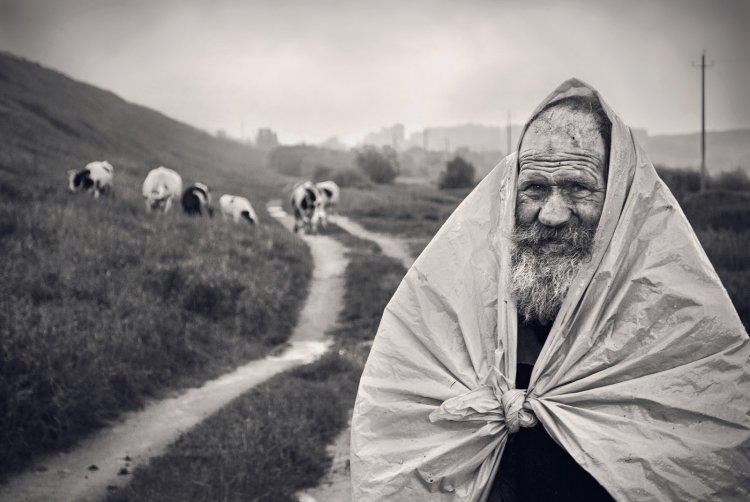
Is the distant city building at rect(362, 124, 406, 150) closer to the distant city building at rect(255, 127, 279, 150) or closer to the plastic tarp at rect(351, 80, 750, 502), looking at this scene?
the distant city building at rect(255, 127, 279, 150)

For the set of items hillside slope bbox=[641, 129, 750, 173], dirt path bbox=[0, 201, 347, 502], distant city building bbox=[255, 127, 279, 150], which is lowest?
dirt path bbox=[0, 201, 347, 502]

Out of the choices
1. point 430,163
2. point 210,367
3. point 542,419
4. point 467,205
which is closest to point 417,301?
point 467,205

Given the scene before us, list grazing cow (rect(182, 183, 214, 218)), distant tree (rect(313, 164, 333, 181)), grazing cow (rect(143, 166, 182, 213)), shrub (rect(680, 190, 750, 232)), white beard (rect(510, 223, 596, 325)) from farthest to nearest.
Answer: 1. distant tree (rect(313, 164, 333, 181))
2. grazing cow (rect(182, 183, 214, 218))
3. grazing cow (rect(143, 166, 182, 213))
4. shrub (rect(680, 190, 750, 232))
5. white beard (rect(510, 223, 596, 325))

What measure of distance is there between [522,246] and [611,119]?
0.61 m

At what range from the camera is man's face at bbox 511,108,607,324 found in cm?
236

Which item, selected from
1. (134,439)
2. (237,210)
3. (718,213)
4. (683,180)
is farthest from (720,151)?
(134,439)

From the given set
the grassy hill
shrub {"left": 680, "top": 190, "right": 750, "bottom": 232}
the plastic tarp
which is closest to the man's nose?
the plastic tarp

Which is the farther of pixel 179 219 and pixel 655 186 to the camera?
pixel 179 219

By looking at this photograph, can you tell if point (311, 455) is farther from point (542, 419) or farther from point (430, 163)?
point (430, 163)

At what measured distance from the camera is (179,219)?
1705 cm

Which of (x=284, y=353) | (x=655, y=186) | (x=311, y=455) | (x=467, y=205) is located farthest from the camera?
(x=284, y=353)

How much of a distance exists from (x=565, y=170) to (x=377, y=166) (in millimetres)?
55551

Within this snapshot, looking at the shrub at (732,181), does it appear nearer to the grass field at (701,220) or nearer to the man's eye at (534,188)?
the grass field at (701,220)

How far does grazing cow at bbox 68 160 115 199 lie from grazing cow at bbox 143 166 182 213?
1.25 metres
